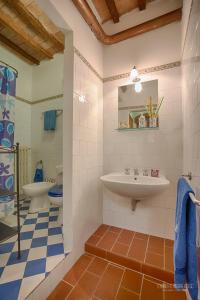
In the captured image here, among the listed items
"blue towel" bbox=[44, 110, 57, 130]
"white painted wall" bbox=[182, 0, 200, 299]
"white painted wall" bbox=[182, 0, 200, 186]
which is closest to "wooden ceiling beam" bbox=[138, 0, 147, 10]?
"white painted wall" bbox=[182, 0, 200, 299]

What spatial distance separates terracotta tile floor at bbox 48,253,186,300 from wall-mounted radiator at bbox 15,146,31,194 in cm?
186

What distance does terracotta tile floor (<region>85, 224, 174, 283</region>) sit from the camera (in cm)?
123

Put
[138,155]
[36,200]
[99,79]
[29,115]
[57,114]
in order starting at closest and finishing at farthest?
[138,155] < [99,79] < [36,200] < [57,114] < [29,115]

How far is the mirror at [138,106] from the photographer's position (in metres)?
1.65

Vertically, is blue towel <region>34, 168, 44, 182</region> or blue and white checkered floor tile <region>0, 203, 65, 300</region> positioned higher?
blue towel <region>34, 168, 44, 182</region>

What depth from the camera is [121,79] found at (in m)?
1.82

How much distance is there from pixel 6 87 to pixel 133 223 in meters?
2.03

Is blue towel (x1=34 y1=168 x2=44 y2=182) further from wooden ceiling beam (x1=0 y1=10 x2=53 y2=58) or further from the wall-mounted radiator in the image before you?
wooden ceiling beam (x1=0 y1=10 x2=53 y2=58)

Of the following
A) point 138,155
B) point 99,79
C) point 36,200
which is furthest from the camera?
point 36,200

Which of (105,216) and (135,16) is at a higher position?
(135,16)

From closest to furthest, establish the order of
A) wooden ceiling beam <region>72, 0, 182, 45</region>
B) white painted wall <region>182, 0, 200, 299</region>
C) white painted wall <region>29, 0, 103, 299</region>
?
white painted wall <region>182, 0, 200, 299</region> < white painted wall <region>29, 0, 103, 299</region> < wooden ceiling beam <region>72, 0, 182, 45</region>

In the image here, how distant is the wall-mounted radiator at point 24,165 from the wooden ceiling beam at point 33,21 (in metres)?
1.90

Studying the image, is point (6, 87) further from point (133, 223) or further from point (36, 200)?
point (133, 223)

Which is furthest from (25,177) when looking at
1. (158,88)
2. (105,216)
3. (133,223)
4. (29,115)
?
(158,88)
